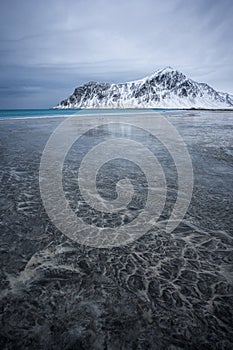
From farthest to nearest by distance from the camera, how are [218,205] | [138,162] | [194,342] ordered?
1. [138,162]
2. [218,205]
3. [194,342]

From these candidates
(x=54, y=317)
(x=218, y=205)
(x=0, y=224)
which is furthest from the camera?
(x=218, y=205)

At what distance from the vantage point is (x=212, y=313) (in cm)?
248

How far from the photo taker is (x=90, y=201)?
18.0 feet

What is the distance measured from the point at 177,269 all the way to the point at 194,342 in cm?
103

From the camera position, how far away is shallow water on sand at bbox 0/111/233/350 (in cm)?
222

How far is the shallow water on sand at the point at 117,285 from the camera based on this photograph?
2225mm

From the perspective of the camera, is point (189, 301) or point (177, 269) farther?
point (177, 269)

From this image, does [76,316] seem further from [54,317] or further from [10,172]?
[10,172]

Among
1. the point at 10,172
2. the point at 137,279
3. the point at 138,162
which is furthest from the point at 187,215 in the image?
the point at 10,172

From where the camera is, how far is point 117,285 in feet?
9.34

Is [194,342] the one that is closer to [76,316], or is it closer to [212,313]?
[212,313]

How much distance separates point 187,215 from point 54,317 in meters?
3.32

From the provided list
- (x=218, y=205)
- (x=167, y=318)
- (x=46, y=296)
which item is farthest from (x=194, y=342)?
(x=218, y=205)

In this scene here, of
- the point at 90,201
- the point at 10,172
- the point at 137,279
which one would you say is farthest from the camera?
the point at 10,172
